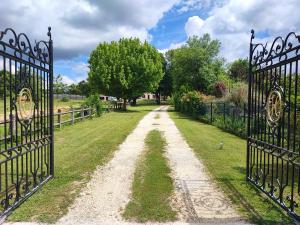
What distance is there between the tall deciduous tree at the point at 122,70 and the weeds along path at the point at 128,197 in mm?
28712

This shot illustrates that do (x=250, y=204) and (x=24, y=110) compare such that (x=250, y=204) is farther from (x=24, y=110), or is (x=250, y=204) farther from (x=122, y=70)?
(x=122, y=70)

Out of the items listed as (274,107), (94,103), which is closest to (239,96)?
(94,103)

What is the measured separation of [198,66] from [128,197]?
3753 cm

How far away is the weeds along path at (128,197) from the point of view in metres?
4.92

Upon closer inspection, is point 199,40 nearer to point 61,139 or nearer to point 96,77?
point 96,77

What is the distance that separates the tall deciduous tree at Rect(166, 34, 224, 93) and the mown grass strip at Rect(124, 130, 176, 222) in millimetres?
32282

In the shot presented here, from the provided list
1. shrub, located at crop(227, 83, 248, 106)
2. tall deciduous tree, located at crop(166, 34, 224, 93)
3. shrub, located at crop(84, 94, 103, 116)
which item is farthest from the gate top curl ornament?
tall deciduous tree, located at crop(166, 34, 224, 93)

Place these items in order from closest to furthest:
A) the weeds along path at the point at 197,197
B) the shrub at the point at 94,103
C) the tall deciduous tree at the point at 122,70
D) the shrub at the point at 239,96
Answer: the weeds along path at the point at 197,197
the shrub at the point at 239,96
the shrub at the point at 94,103
the tall deciduous tree at the point at 122,70

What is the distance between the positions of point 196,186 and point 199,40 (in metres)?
40.4

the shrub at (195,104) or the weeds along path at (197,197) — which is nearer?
the weeds along path at (197,197)

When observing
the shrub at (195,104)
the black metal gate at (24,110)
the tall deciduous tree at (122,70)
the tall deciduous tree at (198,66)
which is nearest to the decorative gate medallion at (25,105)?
the black metal gate at (24,110)

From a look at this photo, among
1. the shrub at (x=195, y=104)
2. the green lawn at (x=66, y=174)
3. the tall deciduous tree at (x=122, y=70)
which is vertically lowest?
Answer: the green lawn at (x=66, y=174)

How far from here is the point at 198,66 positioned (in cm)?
4228

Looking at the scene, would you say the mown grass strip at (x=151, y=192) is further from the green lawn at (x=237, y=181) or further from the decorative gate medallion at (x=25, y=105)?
the decorative gate medallion at (x=25, y=105)
